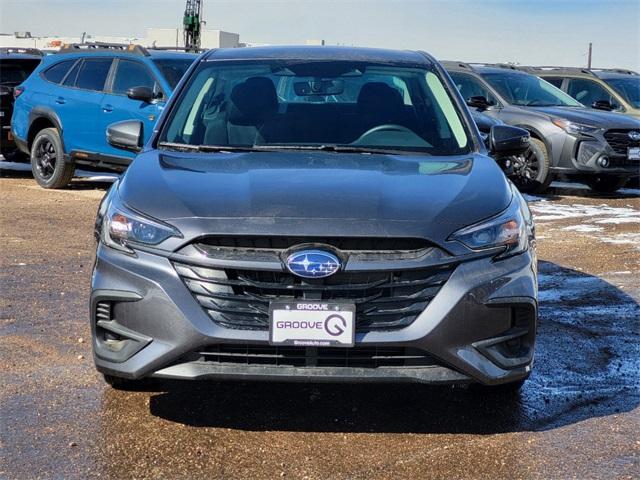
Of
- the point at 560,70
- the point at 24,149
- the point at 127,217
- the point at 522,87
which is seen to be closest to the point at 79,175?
the point at 24,149

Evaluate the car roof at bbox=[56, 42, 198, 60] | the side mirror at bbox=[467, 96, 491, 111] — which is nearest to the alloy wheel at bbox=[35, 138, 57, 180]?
the car roof at bbox=[56, 42, 198, 60]

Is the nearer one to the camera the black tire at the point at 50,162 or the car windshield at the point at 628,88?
the black tire at the point at 50,162

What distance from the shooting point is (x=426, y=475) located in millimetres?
3793

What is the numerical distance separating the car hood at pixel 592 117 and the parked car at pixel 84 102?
4748 millimetres

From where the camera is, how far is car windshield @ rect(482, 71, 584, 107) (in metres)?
14.2

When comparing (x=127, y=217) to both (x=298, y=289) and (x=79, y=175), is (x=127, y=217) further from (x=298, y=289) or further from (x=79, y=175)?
(x=79, y=175)

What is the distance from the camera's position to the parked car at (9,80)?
14.6 m

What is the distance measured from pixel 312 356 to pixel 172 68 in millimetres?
8902

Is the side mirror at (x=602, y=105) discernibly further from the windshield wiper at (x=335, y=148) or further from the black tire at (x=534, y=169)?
the windshield wiper at (x=335, y=148)

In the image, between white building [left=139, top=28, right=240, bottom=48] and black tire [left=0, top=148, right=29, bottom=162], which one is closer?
black tire [left=0, top=148, right=29, bottom=162]

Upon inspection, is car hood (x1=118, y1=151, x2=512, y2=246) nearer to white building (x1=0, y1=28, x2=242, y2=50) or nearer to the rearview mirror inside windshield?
the rearview mirror inside windshield

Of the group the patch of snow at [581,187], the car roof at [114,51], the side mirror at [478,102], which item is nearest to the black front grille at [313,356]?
the car roof at [114,51]

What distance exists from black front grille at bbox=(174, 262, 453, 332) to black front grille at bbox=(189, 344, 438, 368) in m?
0.11

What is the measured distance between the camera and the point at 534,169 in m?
13.2
